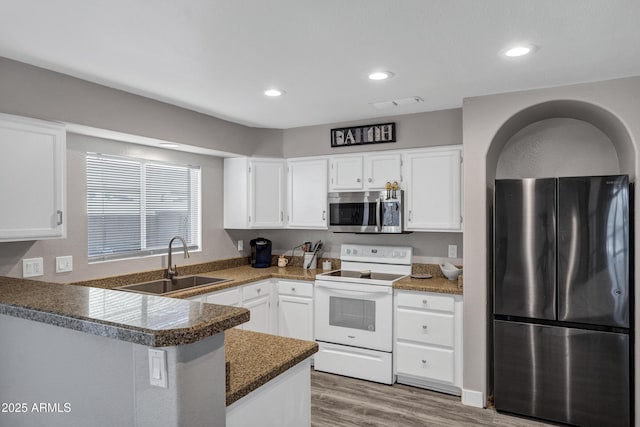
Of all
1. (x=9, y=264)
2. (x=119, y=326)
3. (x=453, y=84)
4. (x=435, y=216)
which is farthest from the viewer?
(x=435, y=216)

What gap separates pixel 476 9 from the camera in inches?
73.6

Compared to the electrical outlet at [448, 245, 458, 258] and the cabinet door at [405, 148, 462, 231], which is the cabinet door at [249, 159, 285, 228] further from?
the electrical outlet at [448, 245, 458, 258]

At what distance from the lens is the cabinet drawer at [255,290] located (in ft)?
12.8

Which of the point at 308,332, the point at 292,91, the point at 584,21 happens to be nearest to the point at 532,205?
the point at 584,21

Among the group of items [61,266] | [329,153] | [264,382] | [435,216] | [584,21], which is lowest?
[264,382]

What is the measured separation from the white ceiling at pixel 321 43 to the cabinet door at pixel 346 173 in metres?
0.96

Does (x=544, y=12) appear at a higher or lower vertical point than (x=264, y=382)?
higher

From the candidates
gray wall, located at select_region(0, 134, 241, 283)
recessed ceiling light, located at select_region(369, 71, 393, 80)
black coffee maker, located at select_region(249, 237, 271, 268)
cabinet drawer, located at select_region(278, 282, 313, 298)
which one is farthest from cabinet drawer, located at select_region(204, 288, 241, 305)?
recessed ceiling light, located at select_region(369, 71, 393, 80)

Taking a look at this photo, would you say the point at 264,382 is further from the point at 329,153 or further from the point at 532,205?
the point at 329,153

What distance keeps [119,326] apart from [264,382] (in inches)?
22.9

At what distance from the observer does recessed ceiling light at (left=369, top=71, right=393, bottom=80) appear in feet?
8.97

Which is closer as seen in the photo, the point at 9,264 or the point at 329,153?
the point at 9,264

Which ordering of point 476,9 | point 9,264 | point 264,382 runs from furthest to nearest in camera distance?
1. point 9,264
2. point 476,9
3. point 264,382

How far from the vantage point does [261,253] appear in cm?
462
